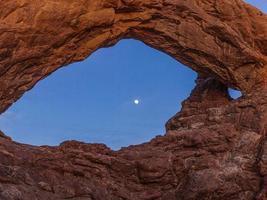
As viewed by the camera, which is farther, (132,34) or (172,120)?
(172,120)

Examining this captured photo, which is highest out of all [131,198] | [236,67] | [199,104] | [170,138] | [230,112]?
[236,67]

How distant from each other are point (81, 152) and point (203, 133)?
24.5ft

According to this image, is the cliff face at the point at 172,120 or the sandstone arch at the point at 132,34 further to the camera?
the sandstone arch at the point at 132,34

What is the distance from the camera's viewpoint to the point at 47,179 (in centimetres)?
1989

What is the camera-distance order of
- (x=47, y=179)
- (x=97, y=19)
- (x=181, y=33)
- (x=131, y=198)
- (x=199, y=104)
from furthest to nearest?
1. (x=199, y=104)
2. (x=181, y=33)
3. (x=97, y=19)
4. (x=131, y=198)
5. (x=47, y=179)

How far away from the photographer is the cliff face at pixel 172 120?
67.6 ft

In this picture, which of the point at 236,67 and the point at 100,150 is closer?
the point at 100,150

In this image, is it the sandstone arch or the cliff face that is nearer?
the cliff face

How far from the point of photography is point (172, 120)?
3006cm

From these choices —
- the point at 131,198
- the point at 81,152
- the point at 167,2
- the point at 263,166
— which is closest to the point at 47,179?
the point at 81,152

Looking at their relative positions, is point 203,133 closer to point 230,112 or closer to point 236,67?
point 230,112

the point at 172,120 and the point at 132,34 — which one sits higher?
the point at 132,34

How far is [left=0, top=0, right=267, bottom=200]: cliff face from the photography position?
20.6 metres

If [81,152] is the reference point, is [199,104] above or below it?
above
